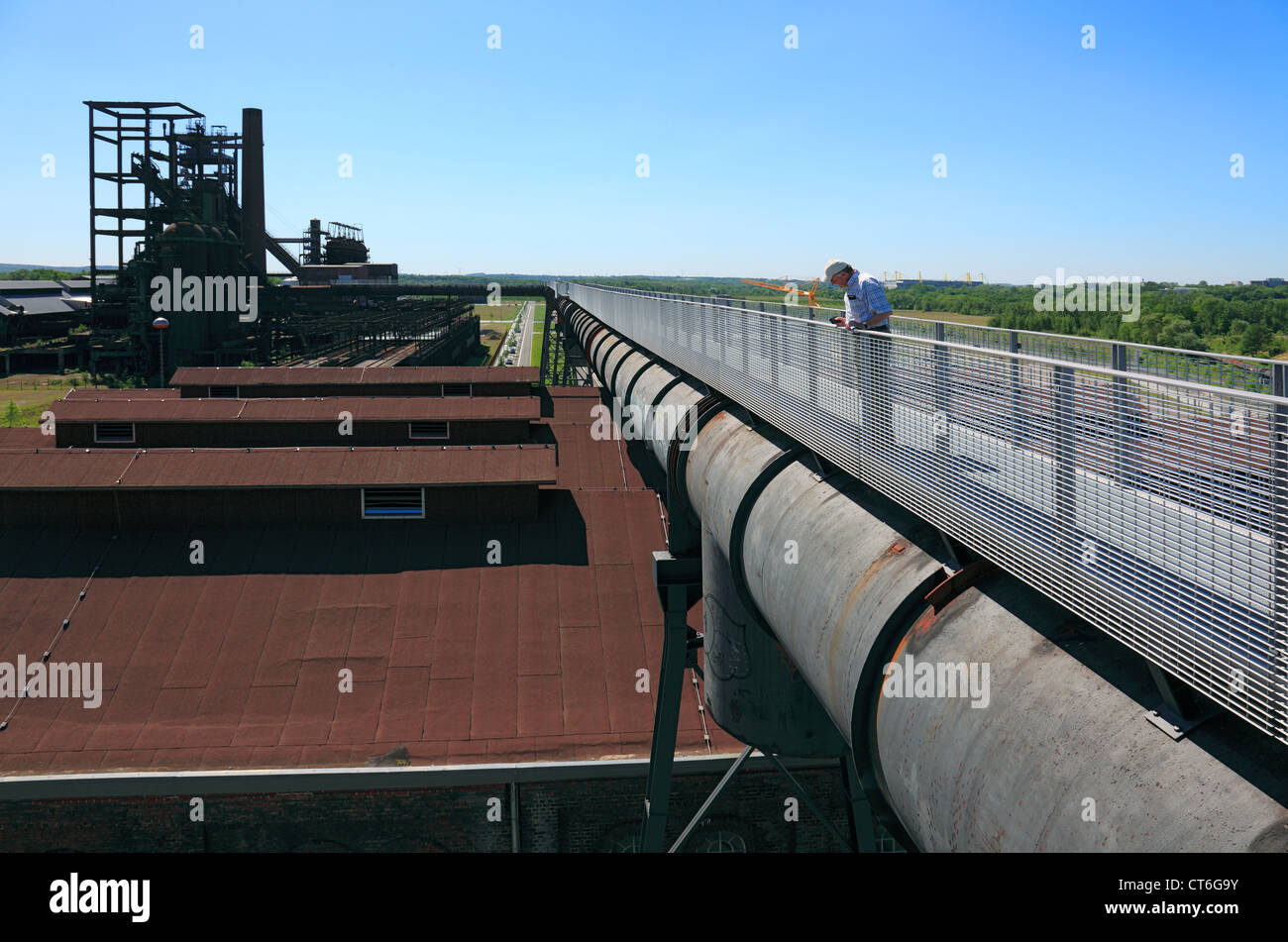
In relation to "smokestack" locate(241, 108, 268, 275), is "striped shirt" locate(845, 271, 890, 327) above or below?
below

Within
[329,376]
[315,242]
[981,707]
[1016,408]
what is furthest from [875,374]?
[315,242]

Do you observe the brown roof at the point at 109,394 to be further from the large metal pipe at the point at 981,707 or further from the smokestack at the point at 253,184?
the smokestack at the point at 253,184

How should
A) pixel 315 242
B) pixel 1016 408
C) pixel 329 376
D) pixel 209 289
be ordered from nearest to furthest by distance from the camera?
1. pixel 1016 408
2. pixel 329 376
3. pixel 209 289
4. pixel 315 242

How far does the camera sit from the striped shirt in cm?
745

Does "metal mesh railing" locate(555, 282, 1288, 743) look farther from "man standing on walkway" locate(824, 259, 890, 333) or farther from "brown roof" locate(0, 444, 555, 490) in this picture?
"brown roof" locate(0, 444, 555, 490)

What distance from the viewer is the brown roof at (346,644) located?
1145 cm

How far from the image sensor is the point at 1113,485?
3.48 meters

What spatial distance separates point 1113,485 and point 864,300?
14.1 ft

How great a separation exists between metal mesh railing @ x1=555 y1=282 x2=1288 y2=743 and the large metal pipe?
0.17 m

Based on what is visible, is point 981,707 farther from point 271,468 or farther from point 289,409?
point 289,409

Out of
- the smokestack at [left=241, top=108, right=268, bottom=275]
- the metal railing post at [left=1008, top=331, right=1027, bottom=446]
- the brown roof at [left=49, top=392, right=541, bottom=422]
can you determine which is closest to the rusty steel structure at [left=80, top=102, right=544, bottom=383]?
the smokestack at [left=241, top=108, right=268, bottom=275]
